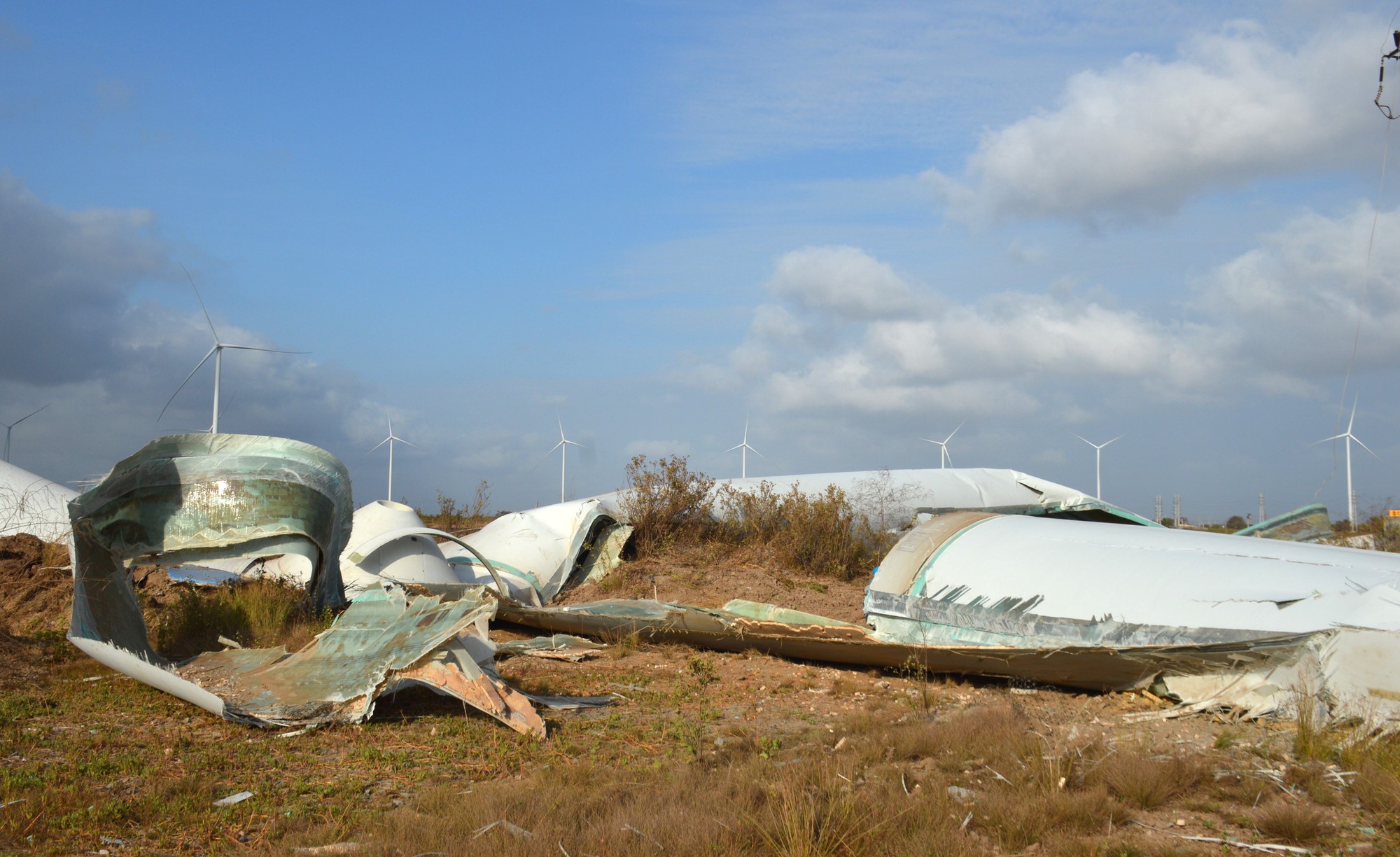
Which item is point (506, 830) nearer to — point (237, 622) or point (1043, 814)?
point (1043, 814)

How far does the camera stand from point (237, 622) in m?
9.48

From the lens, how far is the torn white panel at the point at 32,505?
494 inches

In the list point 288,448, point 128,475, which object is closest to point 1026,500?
point 288,448

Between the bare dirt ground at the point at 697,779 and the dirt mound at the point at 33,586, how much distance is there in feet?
7.45

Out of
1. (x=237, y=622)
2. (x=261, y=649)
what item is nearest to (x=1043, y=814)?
(x=261, y=649)

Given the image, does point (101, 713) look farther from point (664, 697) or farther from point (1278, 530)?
point (1278, 530)

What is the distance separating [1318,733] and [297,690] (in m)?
6.73

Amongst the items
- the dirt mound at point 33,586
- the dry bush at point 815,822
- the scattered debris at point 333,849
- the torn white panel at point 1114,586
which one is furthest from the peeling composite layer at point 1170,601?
the dirt mound at point 33,586

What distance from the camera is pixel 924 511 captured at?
55.7 ft

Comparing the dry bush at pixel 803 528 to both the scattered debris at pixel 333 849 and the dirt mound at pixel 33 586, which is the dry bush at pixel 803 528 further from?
the scattered debris at pixel 333 849

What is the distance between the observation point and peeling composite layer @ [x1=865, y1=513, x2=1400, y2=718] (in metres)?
5.86

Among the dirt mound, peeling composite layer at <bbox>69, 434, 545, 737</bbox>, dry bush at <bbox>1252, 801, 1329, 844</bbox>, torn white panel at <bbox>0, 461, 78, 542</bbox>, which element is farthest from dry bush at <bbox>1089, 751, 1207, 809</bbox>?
torn white panel at <bbox>0, 461, 78, 542</bbox>

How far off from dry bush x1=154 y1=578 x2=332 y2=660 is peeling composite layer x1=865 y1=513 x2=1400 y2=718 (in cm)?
567

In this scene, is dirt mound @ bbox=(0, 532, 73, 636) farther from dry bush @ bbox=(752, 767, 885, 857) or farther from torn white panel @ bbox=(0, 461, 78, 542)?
dry bush @ bbox=(752, 767, 885, 857)
